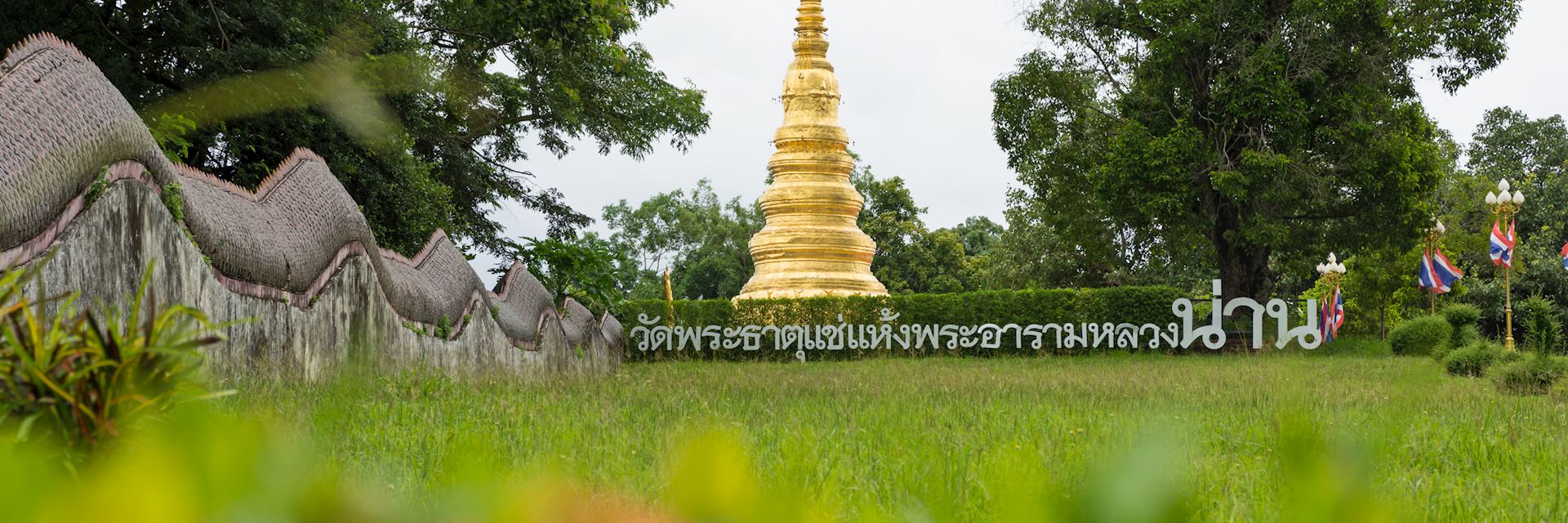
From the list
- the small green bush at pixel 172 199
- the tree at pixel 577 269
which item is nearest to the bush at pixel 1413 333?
the tree at pixel 577 269

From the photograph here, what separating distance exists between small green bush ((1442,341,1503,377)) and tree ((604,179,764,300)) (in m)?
41.7

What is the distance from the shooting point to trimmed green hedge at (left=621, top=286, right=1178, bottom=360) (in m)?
23.6

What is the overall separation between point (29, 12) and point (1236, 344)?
64.9 feet

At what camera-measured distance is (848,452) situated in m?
4.17

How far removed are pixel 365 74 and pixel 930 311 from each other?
12041 millimetres

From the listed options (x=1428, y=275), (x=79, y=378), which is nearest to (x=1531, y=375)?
(x=79, y=378)

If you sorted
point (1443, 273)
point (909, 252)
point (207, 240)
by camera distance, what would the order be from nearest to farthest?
1. point (207, 240)
2. point (1443, 273)
3. point (909, 252)

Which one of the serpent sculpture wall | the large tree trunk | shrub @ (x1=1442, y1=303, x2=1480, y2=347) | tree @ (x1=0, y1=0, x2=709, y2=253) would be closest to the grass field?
the serpent sculpture wall

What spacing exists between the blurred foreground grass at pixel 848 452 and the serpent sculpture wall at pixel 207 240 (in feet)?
2.04

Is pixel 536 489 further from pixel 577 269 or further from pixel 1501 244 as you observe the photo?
pixel 1501 244

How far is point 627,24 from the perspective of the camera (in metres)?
14.5

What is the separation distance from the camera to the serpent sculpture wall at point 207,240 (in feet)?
15.3

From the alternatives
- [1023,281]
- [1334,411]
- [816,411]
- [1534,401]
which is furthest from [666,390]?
[1023,281]

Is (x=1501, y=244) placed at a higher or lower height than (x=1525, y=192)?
lower
